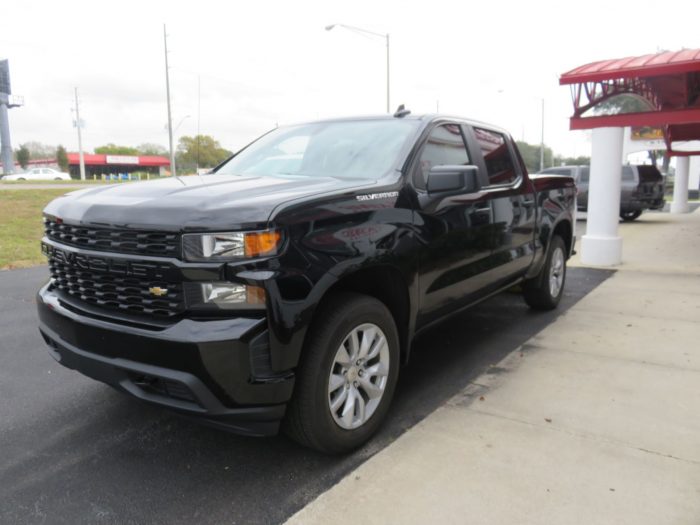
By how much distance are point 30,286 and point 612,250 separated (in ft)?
28.3

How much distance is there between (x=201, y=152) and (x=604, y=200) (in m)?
71.4

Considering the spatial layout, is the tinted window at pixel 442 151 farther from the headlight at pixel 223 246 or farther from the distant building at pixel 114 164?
the distant building at pixel 114 164

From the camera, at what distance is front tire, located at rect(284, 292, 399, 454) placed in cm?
264

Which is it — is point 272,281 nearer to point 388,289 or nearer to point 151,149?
point 388,289

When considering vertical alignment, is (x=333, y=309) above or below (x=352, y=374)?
above

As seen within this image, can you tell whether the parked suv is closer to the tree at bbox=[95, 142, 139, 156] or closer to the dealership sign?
the dealership sign

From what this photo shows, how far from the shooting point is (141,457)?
2.98m

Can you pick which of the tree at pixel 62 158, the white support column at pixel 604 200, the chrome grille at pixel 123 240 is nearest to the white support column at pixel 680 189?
the white support column at pixel 604 200

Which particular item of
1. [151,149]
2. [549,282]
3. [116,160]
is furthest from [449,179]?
[151,149]

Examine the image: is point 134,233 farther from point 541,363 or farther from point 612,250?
point 612,250

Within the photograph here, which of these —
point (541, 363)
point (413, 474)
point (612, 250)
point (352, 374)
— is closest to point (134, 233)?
point (352, 374)

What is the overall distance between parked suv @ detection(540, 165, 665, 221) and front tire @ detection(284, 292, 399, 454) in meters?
15.4

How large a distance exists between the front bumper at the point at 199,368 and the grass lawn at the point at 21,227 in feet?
25.9

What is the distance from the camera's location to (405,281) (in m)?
3.20
